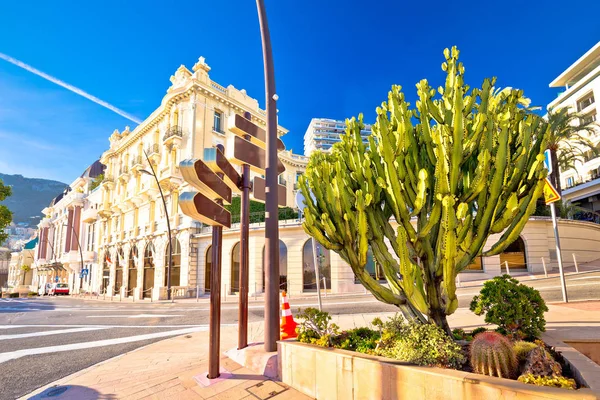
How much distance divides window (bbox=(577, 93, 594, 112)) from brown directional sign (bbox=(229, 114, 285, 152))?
47.4 m

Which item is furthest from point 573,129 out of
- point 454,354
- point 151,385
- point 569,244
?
point 151,385

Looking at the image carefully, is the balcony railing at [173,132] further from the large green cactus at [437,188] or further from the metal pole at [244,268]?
the large green cactus at [437,188]

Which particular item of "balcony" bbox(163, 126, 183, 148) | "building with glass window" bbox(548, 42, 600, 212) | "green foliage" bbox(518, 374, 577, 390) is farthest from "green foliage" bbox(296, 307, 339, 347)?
"building with glass window" bbox(548, 42, 600, 212)

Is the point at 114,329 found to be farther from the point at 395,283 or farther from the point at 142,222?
the point at 142,222

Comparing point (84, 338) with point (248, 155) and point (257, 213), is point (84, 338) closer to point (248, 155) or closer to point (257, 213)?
point (248, 155)

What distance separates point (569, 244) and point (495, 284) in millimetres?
21031

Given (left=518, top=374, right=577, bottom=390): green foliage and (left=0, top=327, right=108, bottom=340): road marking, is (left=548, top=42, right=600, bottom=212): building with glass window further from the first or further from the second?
(left=0, top=327, right=108, bottom=340): road marking

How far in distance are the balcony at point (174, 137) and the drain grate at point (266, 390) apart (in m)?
26.2

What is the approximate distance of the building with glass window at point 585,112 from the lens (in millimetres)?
35719

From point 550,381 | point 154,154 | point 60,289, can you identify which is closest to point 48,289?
point 60,289

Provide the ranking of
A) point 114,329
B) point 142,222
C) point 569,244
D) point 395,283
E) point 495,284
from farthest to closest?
1. point 142,222
2. point 569,244
3. point 114,329
4. point 495,284
5. point 395,283

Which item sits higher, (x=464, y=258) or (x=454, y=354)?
(x=464, y=258)

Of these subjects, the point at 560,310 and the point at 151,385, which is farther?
the point at 560,310

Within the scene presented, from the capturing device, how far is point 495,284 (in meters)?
4.68
